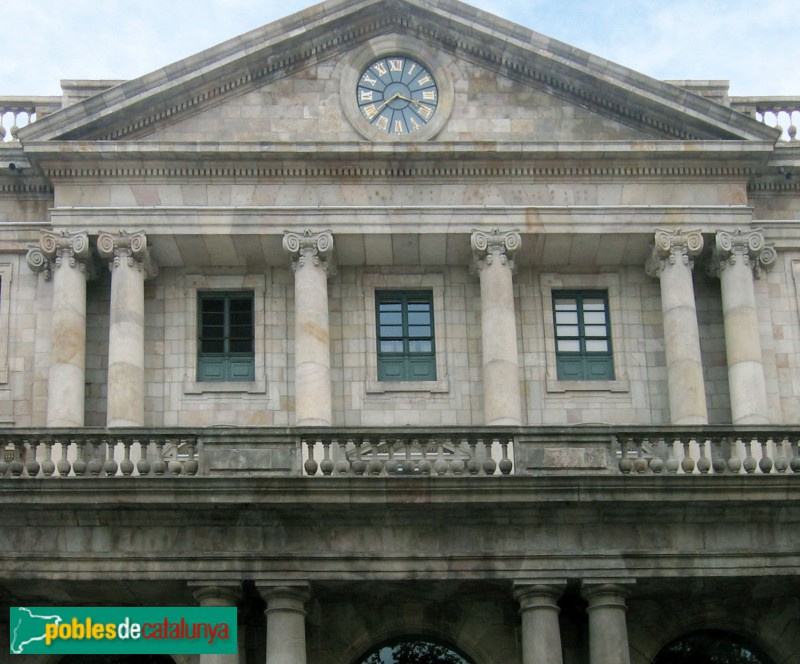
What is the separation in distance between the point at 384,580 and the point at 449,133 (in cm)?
1093

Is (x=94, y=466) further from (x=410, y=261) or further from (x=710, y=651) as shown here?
(x=710, y=651)

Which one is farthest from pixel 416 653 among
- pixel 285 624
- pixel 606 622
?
pixel 606 622

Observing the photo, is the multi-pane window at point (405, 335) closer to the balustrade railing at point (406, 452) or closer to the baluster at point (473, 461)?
the baluster at point (473, 461)

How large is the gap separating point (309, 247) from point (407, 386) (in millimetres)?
3560

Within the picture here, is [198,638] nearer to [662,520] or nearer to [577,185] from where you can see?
[662,520]

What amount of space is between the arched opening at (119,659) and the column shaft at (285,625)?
3345mm

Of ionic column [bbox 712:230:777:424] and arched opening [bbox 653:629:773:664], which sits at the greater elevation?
ionic column [bbox 712:230:777:424]

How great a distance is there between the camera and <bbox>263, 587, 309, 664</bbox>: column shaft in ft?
100

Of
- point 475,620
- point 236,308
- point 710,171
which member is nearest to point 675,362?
point 710,171

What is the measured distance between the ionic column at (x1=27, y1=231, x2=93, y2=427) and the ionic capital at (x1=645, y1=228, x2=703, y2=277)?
11.9 m

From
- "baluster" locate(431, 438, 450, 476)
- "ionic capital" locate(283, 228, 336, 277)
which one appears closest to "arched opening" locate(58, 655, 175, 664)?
"baluster" locate(431, 438, 450, 476)

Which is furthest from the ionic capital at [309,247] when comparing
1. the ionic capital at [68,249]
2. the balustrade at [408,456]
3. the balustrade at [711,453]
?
the balustrade at [711,453]

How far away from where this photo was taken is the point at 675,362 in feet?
117

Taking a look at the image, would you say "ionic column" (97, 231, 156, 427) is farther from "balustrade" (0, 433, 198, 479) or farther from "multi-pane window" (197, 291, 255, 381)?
"balustrade" (0, 433, 198, 479)
